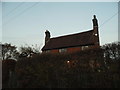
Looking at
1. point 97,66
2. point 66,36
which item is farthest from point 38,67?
point 66,36

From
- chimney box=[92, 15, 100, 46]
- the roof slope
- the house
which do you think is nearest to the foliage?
the house

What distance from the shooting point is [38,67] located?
39.5 feet

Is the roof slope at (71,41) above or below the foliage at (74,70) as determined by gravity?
above

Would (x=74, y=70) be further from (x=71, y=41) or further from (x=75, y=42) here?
(x=71, y=41)

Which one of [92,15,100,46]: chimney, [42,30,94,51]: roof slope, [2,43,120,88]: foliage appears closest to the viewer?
[2,43,120,88]: foliage

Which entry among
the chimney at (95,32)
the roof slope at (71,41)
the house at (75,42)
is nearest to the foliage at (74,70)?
the house at (75,42)

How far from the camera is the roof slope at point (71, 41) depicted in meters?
33.4

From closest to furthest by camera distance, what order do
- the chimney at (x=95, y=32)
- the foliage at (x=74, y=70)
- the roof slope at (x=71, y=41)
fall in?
the foliage at (x=74, y=70), the chimney at (x=95, y=32), the roof slope at (x=71, y=41)

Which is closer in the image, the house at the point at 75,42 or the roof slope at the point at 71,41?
the house at the point at 75,42

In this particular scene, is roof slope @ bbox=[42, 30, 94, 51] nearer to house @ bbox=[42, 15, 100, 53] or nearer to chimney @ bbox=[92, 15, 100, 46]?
house @ bbox=[42, 15, 100, 53]

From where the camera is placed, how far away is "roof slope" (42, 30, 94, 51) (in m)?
33.4

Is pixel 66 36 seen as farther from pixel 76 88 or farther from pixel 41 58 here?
pixel 76 88

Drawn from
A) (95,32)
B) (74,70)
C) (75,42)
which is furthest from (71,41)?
(74,70)

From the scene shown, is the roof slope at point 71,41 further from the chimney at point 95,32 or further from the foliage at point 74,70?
the foliage at point 74,70
